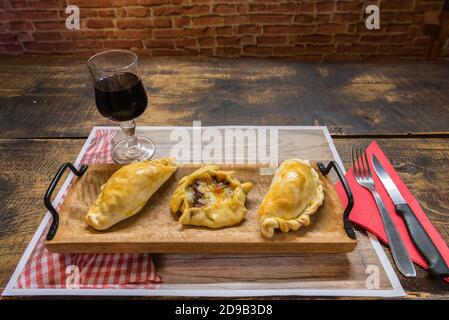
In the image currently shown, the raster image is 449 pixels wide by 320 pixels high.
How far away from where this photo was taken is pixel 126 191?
0.71 meters

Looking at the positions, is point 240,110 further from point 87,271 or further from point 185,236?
point 87,271

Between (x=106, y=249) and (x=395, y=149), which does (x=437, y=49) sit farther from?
(x=106, y=249)

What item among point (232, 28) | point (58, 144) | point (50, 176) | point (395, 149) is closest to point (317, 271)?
point (395, 149)

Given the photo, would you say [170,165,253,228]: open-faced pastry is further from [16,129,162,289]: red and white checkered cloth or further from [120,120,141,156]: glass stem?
[120,120,141,156]: glass stem

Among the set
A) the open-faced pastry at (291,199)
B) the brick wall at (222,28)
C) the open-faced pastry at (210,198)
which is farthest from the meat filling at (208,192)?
the brick wall at (222,28)

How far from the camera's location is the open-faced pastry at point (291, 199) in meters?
0.65

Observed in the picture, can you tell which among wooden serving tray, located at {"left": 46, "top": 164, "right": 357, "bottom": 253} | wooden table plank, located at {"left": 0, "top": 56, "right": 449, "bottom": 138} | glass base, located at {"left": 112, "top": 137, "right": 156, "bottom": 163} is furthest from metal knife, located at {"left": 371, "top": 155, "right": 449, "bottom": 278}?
glass base, located at {"left": 112, "top": 137, "right": 156, "bottom": 163}

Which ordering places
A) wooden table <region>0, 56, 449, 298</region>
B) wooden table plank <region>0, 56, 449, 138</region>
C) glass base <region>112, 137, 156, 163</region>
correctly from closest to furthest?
wooden table <region>0, 56, 449, 298</region> < glass base <region>112, 137, 156, 163</region> < wooden table plank <region>0, 56, 449, 138</region>

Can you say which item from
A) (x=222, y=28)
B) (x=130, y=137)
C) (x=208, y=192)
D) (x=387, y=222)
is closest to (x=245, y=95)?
(x=130, y=137)

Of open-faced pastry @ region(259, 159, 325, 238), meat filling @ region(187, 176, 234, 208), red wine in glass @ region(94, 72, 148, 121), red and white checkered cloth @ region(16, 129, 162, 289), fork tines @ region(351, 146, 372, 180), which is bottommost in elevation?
red and white checkered cloth @ region(16, 129, 162, 289)

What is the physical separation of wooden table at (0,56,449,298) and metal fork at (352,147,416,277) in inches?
1.0

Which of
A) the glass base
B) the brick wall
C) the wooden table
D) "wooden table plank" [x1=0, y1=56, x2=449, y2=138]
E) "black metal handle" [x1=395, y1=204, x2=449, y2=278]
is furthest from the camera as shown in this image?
the brick wall

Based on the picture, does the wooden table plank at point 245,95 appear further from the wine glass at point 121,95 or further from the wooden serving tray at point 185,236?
the wooden serving tray at point 185,236

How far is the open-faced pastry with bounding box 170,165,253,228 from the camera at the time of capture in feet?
2.20
